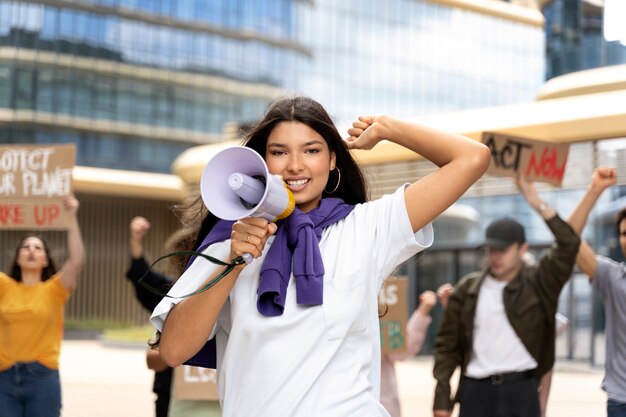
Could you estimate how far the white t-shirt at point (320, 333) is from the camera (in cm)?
252

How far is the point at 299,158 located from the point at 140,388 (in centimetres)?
1329

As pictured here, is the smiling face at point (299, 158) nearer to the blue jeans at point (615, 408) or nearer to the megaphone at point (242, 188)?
the megaphone at point (242, 188)

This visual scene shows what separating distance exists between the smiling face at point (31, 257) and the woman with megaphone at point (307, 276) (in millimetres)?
3937

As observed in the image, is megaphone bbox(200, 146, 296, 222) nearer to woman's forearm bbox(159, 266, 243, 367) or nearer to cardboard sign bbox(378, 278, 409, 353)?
woman's forearm bbox(159, 266, 243, 367)

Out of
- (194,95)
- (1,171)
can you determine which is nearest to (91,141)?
(194,95)

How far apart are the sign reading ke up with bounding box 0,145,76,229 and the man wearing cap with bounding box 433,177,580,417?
115 inches

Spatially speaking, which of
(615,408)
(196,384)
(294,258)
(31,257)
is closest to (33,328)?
(31,257)

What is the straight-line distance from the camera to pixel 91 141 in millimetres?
32656

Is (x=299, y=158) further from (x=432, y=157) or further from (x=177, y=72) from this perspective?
(x=177, y=72)

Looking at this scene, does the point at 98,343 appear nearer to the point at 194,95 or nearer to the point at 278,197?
the point at 194,95

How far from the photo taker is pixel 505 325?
573 centimetres

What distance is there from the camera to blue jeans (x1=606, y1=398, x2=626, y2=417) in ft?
16.9

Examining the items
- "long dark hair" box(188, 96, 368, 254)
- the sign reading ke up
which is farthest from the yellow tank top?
"long dark hair" box(188, 96, 368, 254)

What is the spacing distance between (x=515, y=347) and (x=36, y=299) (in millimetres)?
2940
